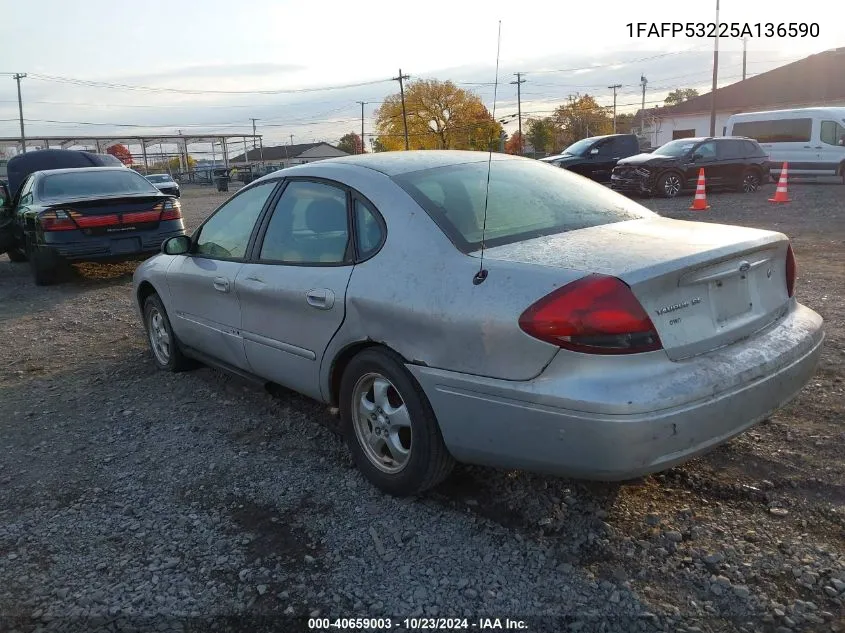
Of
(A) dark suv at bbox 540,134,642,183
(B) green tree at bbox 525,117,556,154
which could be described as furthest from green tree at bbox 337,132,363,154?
(A) dark suv at bbox 540,134,642,183

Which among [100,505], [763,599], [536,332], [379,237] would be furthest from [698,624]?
[100,505]

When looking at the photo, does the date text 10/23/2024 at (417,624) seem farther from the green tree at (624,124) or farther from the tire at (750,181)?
the green tree at (624,124)

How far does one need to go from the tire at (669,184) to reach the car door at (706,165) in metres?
0.28

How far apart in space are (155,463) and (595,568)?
236 centimetres

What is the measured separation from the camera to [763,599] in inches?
92.4

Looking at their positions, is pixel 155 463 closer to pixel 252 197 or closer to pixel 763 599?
pixel 252 197

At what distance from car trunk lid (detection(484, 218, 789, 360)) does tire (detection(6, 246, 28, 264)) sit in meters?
11.3

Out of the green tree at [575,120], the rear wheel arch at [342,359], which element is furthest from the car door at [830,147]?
the green tree at [575,120]

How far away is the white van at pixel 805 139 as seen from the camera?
19906mm

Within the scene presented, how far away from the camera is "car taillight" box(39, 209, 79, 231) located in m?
8.52

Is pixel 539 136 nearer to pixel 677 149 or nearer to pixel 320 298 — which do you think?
pixel 677 149

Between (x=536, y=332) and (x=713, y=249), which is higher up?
(x=713, y=249)

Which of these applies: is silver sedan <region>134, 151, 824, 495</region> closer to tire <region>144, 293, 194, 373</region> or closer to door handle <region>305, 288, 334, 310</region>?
door handle <region>305, 288, 334, 310</region>

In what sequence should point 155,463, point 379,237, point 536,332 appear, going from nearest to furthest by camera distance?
point 536,332 → point 379,237 → point 155,463
